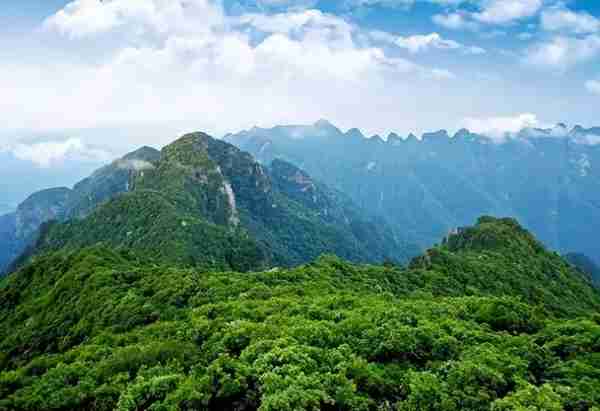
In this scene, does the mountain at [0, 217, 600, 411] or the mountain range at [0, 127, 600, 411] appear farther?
the mountain range at [0, 127, 600, 411]

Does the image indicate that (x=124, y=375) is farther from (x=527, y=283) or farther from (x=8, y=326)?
(x=527, y=283)

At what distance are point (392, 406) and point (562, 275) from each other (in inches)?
4019

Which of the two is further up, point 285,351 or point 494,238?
point 285,351

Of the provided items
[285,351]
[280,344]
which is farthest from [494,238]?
[285,351]

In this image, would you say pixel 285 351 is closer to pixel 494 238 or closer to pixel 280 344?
pixel 280 344

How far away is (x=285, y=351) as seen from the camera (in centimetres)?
2639

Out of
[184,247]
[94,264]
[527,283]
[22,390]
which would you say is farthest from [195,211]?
[22,390]

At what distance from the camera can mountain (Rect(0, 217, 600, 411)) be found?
23672 millimetres

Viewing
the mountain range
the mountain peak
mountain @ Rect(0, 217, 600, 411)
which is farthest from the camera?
the mountain peak

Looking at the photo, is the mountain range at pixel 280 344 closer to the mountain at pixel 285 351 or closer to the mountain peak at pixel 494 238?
the mountain at pixel 285 351

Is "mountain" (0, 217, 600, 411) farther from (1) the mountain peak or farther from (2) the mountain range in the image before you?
(1) the mountain peak

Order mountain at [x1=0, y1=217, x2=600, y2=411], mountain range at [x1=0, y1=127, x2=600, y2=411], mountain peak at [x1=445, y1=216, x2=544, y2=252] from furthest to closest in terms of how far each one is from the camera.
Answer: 1. mountain peak at [x1=445, y1=216, x2=544, y2=252]
2. mountain range at [x1=0, y1=127, x2=600, y2=411]
3. mountain at [x1=0, y1=217, x2=600, y2=411]

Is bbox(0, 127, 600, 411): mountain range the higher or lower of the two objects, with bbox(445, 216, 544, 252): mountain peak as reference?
higher

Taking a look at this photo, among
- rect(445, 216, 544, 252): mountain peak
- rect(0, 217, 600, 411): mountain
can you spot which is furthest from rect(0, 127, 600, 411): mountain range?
rect(445, 216, 544, 252): mountain peak
